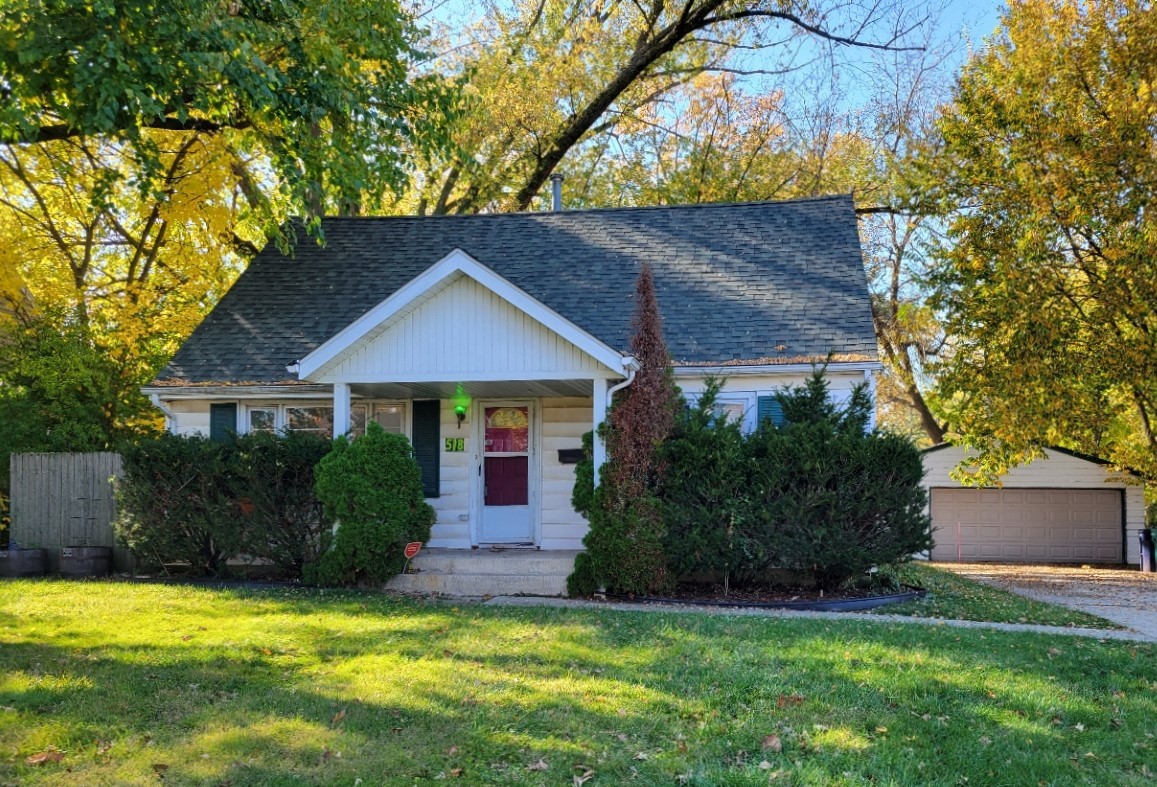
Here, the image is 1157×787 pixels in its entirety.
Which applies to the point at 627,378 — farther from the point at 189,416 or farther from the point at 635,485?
the point at 189,416

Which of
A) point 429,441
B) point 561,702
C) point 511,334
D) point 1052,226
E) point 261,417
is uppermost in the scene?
point 1052,226

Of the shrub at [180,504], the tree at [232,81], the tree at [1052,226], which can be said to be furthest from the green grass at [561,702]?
the tree at [1052,226]

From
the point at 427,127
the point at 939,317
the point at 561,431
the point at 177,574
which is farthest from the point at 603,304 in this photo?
the point at 939,317

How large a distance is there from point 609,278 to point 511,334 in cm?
351

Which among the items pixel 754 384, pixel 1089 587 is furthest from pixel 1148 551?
pixel 754 384

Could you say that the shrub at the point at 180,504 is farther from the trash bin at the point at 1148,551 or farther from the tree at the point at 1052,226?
the trash bin at the point at 1148,551

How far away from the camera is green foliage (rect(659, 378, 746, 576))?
10180 millimetres

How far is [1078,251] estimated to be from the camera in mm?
15320

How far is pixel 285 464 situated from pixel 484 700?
19.8ft

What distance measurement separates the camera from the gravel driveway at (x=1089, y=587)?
34.3 ft

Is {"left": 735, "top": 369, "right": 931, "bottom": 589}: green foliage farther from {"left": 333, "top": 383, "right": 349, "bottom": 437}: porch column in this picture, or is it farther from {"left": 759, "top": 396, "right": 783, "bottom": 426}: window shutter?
{"left": 333, "top": 383, "right": 349, "bottom": 437}: porch column

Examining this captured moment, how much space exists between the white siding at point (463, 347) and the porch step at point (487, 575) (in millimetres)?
2353

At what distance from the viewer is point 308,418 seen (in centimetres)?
1277

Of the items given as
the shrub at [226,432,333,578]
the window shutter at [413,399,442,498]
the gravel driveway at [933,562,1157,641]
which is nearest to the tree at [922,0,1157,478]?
the gravel driveway at [933,562,1157,641]
